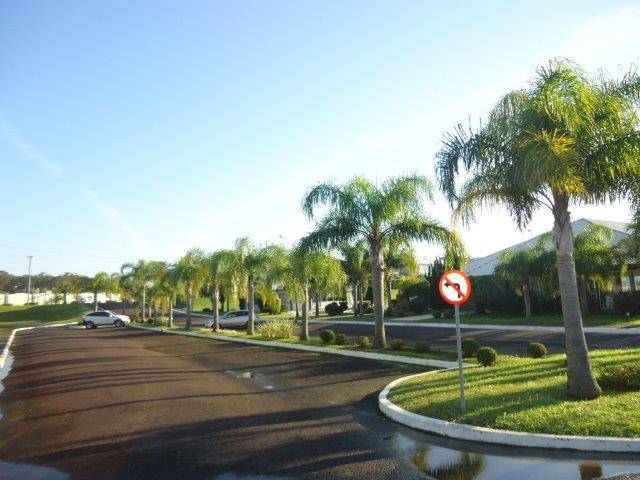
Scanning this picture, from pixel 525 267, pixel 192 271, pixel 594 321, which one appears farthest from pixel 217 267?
pixel 594 321

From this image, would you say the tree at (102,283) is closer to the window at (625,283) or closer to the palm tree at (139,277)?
the palm tree at (139,277)

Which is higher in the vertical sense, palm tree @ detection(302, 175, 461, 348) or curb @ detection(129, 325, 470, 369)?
palm tree @ detection(302, 175, 461, 348)

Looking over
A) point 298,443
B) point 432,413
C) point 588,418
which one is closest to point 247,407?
point 298,443

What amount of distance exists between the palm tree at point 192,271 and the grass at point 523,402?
87.5ft

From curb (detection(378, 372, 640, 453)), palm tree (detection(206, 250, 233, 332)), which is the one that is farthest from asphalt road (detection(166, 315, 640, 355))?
palm tree (detection(206, 250, 233, 332))

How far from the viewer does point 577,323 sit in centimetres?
877

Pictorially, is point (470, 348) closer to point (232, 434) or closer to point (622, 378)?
point (622, 378)

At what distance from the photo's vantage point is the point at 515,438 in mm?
6812

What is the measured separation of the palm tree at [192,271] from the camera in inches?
1427

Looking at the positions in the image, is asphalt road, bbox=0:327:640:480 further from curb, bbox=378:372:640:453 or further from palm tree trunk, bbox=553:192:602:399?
palm tree trunk, bbox=553:192:602:399

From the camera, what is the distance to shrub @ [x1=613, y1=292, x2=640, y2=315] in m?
26.1

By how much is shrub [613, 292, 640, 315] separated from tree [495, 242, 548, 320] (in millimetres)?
4000

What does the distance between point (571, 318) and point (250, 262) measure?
74.1 feet

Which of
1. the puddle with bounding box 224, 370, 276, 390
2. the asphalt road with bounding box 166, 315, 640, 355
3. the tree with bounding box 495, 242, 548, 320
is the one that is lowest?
the puddle with bounding box 224, 370, 276, 390
